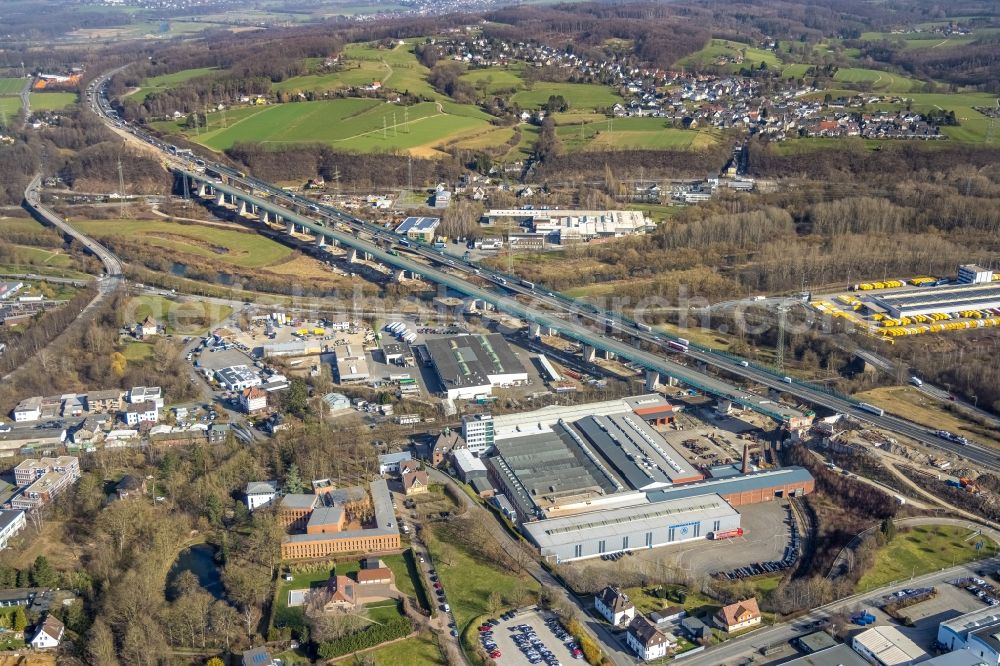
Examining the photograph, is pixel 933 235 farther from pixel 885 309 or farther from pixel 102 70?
pixel 102 70

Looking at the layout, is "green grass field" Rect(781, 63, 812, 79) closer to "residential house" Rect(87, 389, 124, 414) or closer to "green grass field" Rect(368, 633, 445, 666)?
"residential house" Rect(87, 389, 124, 414)

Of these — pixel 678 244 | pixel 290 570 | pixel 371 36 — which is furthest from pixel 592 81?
pixel 290 570

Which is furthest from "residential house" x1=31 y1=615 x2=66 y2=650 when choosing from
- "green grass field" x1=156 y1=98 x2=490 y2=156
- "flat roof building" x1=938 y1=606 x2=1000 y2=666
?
Result: "green grass field" x1=156 y1=98 x2=490 y2=156

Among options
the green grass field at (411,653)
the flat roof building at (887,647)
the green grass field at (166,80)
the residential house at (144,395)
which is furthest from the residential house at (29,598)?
the green grass field at (166,80)

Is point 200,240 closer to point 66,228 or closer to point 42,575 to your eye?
point 66,228

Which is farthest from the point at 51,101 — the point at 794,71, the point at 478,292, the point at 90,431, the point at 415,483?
the point at 415,483
